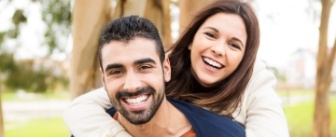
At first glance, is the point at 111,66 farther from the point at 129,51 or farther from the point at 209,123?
the point at 209,123

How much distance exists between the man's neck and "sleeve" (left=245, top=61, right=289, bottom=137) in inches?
8.1

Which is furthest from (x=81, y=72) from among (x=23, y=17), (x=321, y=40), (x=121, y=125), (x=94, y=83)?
(x=321, y=40)

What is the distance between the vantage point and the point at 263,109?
6.31 ft

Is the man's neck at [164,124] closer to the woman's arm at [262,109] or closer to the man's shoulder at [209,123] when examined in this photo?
the man's shoulder at [209,123]

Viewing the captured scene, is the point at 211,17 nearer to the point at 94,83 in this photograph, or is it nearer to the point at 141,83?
the point at 141,83

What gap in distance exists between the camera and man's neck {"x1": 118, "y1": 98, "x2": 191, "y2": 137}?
68.6 inches

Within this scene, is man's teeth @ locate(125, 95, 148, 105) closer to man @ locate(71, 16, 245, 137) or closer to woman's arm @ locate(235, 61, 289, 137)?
man @ locate(71, 16, 245, 137)

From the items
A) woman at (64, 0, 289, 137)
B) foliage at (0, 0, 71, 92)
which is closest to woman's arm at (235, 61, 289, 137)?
woman at (64, 0, 289, 137)

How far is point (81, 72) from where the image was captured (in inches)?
170

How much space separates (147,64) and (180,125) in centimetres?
26

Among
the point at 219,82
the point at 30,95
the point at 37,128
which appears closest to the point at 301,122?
the point at 30,95

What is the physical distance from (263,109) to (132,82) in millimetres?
527

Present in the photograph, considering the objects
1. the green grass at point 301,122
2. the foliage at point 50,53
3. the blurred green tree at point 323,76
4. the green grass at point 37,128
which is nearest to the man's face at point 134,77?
the foliage at point 50,53

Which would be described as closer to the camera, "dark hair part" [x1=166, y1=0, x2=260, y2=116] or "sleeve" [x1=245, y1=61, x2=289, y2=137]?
"sleeve" [x1=245, y1=61, x2=289, y2=137]
